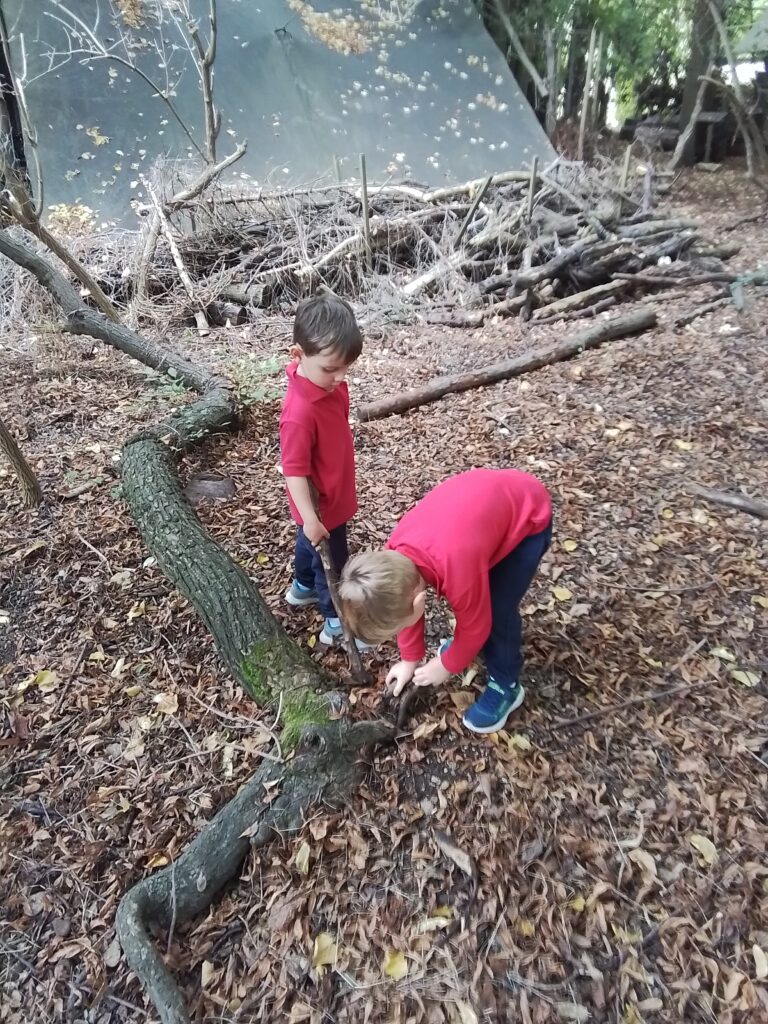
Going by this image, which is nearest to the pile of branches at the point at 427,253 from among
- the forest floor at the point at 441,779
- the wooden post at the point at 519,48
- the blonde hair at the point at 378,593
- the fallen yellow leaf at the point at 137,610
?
the forest floor at the point at 441,779

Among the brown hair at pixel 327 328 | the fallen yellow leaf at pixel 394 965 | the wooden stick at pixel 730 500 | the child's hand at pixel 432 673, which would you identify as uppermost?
the brown hair at pixel 327 328

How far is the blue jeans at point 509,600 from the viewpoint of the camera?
227 cm

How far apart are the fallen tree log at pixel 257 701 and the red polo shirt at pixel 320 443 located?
0.64 metres

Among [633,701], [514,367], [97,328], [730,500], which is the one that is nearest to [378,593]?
[633,701]

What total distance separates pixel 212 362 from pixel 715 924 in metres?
6.14

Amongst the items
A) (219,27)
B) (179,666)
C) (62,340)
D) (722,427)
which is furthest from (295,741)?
(219,27)

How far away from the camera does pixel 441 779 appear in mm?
2430

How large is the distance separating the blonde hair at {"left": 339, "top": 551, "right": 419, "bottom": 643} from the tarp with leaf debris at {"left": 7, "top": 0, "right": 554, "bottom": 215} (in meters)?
10.9

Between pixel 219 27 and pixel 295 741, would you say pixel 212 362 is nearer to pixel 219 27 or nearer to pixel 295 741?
pixel 295 741

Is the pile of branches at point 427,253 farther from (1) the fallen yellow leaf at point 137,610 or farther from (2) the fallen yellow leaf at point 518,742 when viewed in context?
(2) the fallen yellow leaf at point 518,742

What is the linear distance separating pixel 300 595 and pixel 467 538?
5.03 ft

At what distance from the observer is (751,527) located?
11.9 feet

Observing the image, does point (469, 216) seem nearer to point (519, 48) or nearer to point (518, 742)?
point (518, 742)

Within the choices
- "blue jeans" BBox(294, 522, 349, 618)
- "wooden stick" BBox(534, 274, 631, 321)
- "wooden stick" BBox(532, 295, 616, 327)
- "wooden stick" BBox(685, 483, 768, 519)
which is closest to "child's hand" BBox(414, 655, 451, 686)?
"blue jeans" BBox(294, 522, 349, 618)
